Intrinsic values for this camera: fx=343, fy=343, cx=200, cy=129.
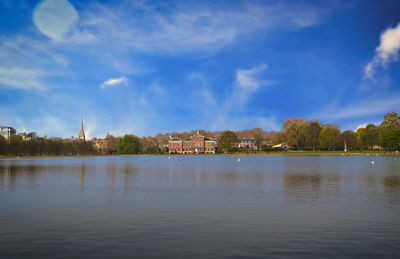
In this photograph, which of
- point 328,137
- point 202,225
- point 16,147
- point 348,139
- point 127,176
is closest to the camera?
point 202,225

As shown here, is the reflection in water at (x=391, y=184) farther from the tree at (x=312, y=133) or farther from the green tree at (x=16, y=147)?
the green tree at (x=16, y=147)

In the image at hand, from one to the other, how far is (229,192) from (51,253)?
53.9 feet

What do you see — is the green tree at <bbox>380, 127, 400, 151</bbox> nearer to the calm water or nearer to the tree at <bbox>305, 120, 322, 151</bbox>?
the tree at <bbox>305, 120, 322, 151</bbox>

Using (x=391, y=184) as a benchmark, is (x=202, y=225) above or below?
below

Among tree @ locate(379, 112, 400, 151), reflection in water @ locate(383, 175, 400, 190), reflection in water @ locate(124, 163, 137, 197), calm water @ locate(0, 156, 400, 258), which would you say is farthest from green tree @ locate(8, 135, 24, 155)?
reflection in water @ locate(383, 175, 400, 190)

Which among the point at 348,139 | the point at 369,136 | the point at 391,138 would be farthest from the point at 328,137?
the point at 391,138

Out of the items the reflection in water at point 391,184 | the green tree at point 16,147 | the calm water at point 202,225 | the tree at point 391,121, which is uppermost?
the tree at point 391,121

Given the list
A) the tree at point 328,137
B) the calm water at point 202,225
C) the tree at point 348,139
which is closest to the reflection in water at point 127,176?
the calm water at point 202,225

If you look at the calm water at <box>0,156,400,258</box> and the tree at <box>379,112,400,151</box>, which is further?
the tree at <box>379,112,400,151</box>

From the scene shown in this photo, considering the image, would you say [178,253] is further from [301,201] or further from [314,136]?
[314,136]

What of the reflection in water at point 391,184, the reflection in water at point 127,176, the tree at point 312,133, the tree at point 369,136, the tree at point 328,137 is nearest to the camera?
the reflection in water at point 391,184

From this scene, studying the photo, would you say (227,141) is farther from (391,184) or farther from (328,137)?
(391,184)

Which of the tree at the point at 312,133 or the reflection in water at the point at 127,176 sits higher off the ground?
the tree at the point at 312,133

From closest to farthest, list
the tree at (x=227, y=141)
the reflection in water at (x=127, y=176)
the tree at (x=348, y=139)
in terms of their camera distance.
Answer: the reflection in water at (x=127, y=176) → the tree at (x=348, y=139) → the tree at (x=227, y=141)
